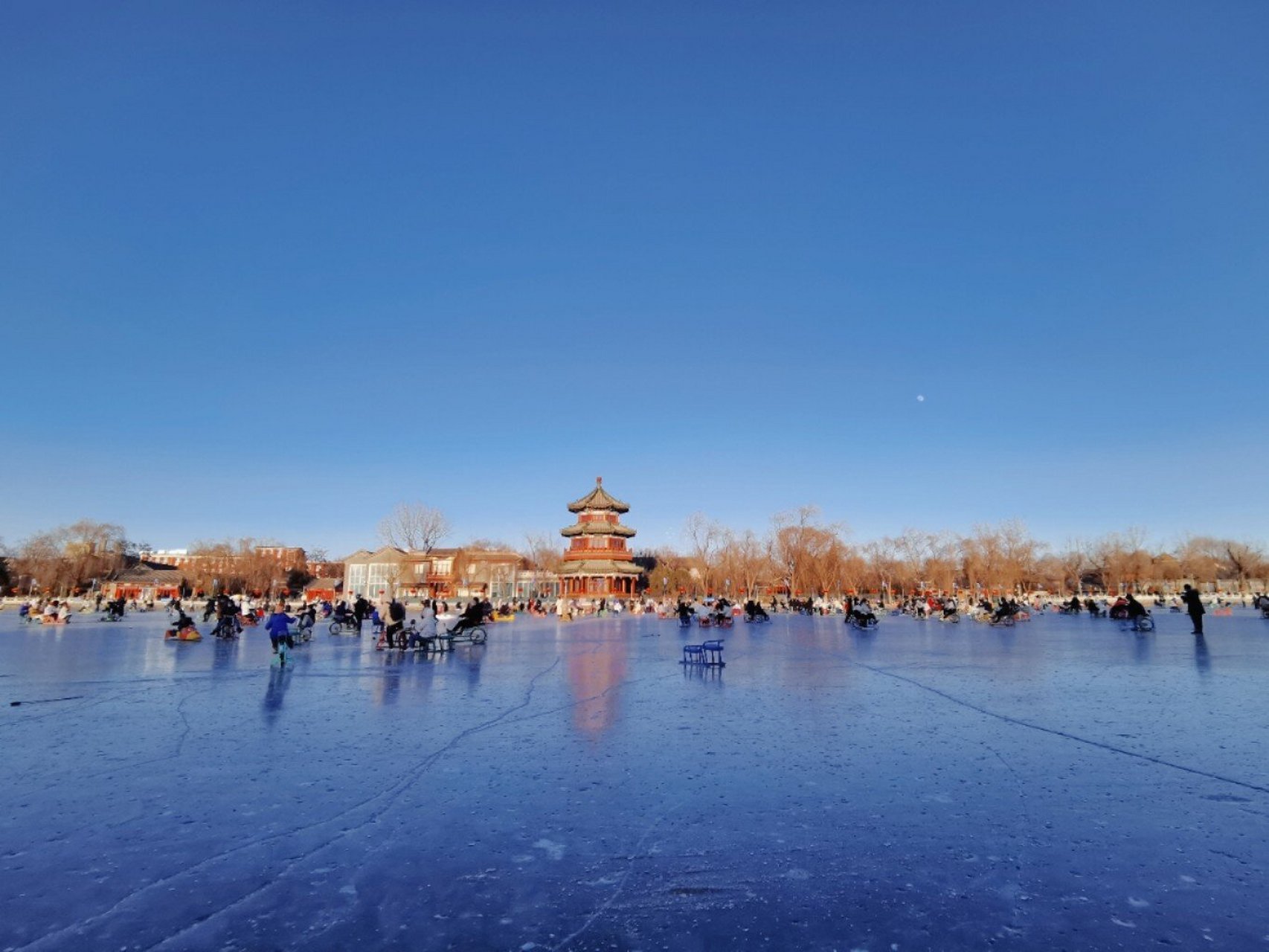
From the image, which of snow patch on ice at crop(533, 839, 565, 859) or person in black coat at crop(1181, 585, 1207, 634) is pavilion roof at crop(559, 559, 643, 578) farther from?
snow patch on ice at crop(533, 839, 565, 859)

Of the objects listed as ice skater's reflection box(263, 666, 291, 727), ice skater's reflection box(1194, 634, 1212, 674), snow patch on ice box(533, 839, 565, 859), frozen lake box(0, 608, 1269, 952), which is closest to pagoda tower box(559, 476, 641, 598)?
ice skater's reflection box(1194, 634, 1212, 674)

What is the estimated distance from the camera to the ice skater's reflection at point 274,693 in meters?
9.96

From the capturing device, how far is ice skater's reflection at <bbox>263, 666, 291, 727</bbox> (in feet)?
32.7

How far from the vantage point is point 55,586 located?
75.8 m

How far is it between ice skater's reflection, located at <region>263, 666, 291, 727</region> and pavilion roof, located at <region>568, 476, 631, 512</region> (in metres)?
62.2

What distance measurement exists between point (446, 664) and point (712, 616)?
20.7 m

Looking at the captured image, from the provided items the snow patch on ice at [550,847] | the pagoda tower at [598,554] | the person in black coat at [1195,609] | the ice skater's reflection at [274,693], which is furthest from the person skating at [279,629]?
the pagoda tower at [598,554]

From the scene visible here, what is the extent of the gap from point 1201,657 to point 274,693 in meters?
19.7

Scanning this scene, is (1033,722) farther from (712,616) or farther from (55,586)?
(55,586)

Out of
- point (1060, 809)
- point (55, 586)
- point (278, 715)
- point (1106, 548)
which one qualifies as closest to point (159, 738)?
point (278, 715)

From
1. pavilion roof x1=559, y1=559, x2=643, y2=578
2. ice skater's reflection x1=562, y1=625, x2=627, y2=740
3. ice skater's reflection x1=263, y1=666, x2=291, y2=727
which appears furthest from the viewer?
pavilion roof x1=559, y1=559, x2=643, y2=578

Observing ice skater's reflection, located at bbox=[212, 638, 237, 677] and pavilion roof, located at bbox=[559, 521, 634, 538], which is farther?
pavilion roof, located at bbox=[559, 521, 634, 538]

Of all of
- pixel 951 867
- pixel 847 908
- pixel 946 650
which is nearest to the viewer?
pixel 847 908

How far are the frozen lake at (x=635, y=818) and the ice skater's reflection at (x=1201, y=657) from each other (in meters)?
2.91
